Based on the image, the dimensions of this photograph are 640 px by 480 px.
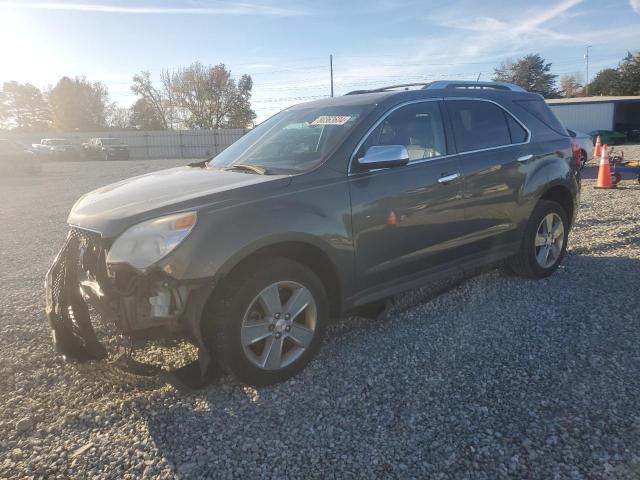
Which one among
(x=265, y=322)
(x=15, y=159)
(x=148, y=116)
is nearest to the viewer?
(x=265, y=322)

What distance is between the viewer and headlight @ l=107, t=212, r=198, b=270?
2.78m

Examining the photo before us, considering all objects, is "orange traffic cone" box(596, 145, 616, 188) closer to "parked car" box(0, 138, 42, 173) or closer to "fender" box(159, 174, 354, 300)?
"fender" box(159, 174, 354, 300)

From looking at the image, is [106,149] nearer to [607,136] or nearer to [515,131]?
[607,136]

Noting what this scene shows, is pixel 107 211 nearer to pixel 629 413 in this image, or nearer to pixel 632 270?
pixel 629 413

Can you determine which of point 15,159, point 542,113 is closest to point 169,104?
point 15,159

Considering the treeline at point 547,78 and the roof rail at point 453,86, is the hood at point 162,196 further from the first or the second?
the treeline at point 547,78

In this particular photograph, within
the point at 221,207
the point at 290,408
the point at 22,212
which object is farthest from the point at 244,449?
Result: the point at 22,212

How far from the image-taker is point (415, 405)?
9.66 feet

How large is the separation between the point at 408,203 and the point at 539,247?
208cm

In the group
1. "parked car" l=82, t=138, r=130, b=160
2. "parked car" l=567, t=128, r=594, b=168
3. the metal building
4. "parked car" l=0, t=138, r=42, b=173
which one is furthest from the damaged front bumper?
"parked car" l=82, t=138, r=130, b=160

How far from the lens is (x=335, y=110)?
404 centimetres

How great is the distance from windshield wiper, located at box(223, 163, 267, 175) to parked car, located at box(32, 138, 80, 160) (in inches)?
1563

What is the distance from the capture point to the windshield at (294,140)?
361 cm

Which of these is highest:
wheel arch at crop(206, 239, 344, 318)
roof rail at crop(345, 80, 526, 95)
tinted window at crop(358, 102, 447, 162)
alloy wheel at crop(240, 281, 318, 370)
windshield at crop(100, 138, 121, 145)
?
windshield at crop(100, 138, 121, 145)
